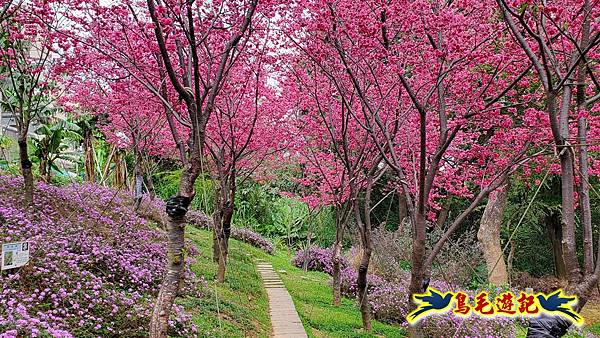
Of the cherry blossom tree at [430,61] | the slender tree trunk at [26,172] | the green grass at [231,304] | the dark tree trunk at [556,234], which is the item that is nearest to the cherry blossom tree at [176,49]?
the green grass at [231,304]

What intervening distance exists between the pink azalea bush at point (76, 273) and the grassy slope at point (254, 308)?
1.70 ft

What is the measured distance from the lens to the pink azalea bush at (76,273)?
154 inches

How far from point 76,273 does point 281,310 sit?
4.07 m

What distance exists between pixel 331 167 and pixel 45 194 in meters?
6.59

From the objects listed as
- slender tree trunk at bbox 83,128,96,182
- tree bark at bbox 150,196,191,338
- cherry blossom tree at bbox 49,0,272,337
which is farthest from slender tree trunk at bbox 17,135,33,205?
slender tree trunk at bbox 83,128,96,182

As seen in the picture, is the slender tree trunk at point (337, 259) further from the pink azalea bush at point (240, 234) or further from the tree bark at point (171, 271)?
the pink azalea bush at point (240, 234)

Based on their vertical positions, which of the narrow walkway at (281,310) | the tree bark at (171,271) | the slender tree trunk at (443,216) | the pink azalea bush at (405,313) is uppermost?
the slender tree trunk at (443,216)

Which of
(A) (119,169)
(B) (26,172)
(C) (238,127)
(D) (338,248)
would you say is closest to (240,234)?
(A) (119,169)

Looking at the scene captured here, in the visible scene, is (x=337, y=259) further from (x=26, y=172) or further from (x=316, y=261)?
(x=316, y=261)

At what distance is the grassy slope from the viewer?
6.00 m

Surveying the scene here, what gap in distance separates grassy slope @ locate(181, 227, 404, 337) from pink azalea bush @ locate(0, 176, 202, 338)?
Result: 0.52 m

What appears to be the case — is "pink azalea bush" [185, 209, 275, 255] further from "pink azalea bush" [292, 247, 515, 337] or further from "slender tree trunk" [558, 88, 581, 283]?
"slender tree trunk" [558, 88, 581, 283]

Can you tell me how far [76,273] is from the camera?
15.4ft

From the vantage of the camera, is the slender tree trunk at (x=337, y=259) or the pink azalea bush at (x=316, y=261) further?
the pink azalea bush at (x=316, y=261)
